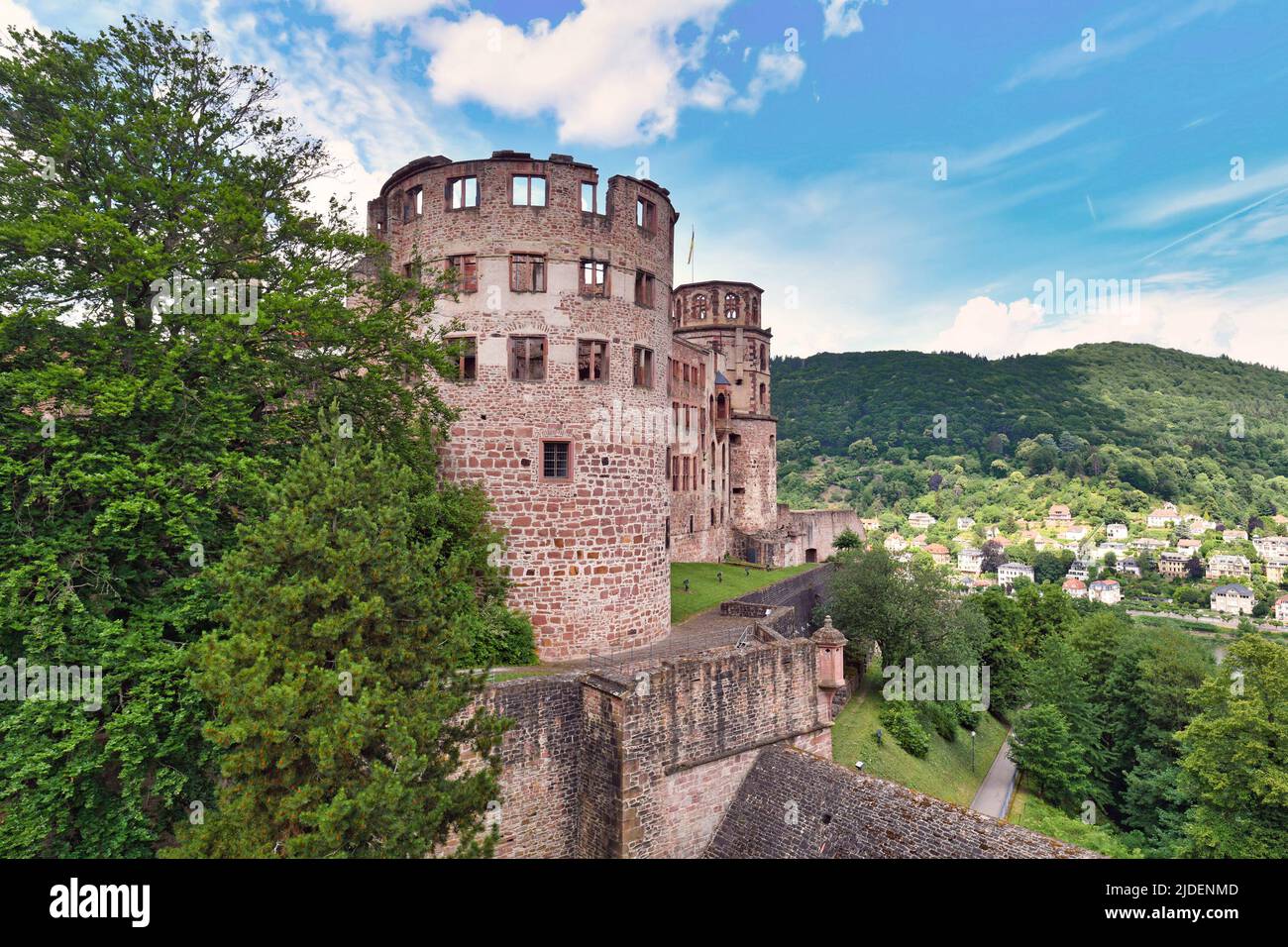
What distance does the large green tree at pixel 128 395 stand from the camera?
1167cm

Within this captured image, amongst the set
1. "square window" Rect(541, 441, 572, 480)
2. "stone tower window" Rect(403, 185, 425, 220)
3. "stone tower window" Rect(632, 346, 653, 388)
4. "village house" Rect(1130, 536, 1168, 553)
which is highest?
"stone tower window" Rect(403, 185, 425, 220)

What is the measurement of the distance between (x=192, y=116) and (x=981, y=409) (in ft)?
567

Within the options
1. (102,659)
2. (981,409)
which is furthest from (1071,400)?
(102,659)

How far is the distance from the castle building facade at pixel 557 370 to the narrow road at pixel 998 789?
74.1 ft

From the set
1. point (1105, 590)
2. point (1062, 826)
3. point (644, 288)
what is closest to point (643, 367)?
point (644, 288)

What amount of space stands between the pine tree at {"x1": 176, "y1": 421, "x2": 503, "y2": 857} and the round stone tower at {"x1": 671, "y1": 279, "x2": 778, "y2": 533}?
39.9 metres

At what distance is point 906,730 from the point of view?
32750 mm

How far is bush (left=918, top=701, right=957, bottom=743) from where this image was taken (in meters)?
37.4

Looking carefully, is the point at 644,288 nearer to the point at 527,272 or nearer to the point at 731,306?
the point at 527,272

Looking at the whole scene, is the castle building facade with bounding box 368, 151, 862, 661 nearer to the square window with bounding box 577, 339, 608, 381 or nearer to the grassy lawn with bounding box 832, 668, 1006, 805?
the square window with bounding box 577, 339, 608, 381

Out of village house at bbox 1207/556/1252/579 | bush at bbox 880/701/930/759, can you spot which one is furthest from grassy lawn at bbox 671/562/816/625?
village house at bbox 1207/556/1252/579
